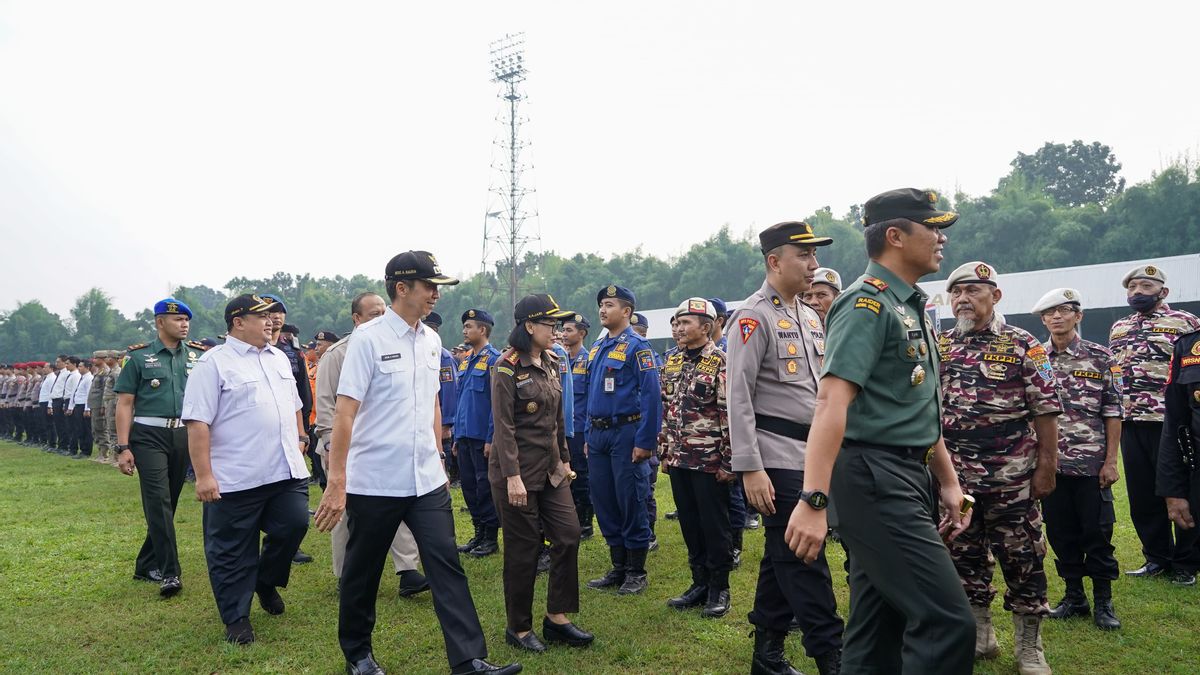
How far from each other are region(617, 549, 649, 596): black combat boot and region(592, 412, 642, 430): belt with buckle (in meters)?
0.98

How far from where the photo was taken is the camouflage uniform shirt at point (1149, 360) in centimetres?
612

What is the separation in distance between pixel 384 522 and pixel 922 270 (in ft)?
9.28

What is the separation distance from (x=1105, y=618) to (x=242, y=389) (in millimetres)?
5676

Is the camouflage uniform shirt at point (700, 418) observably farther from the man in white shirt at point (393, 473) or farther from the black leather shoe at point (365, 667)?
the black leather shoe at point (365, 667)

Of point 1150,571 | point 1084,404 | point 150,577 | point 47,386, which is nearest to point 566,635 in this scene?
point 1084,404

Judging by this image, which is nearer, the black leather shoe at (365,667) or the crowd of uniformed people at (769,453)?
the crowd of uniformed people at (769,453)

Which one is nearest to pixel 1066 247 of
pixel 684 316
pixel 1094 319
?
pixel 1094 319

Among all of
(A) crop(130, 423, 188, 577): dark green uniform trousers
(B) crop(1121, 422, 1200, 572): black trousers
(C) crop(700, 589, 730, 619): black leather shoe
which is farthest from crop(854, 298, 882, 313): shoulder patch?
(A) crop(130, 423, 188, 577): dark green uniform trousers

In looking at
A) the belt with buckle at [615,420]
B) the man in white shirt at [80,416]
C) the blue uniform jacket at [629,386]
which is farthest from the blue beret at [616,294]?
the man in white shirt at [80,416]

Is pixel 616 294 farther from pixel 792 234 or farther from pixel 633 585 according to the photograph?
pixel 792 234

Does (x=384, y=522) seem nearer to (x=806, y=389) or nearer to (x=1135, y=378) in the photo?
(x=806, y=389)

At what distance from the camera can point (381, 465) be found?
4.01m

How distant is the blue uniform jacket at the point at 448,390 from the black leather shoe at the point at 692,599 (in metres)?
4.17

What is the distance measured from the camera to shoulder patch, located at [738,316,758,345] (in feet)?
13.4
